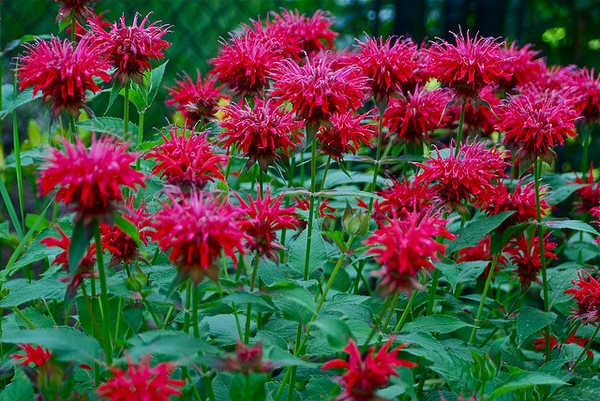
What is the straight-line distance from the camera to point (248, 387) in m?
0.70

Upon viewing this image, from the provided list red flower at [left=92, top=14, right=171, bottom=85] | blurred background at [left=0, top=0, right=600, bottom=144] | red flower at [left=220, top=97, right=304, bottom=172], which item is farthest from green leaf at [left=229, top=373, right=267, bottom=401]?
blurred background at [left=0, top=0, right=600, bottom=144]

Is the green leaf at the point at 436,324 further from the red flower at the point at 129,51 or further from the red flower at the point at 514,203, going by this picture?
the red flower at the point at 129,51

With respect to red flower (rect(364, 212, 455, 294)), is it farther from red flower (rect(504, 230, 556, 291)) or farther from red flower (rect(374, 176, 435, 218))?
→ red flower (rect(504, 230, 556, 291))

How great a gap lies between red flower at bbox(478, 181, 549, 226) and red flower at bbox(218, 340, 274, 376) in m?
0.54

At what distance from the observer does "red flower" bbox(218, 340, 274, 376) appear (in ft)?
2.29

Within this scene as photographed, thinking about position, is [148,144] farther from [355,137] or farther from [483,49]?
[483,49]

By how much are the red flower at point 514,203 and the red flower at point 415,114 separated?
168mm

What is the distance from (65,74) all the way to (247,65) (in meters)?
0.31

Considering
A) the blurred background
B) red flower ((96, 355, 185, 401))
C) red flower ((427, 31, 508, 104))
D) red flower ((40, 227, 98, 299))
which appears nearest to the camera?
red flower ((96, 355, 185, 401))

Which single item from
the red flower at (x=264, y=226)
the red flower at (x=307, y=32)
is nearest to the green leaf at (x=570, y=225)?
the red flower at (x=264, y=226)

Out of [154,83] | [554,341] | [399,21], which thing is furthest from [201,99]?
[399,21]

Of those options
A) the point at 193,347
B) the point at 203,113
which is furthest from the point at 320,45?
the point at 193,347

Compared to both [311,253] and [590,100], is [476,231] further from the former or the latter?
[590,100]

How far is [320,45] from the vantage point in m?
1.44
